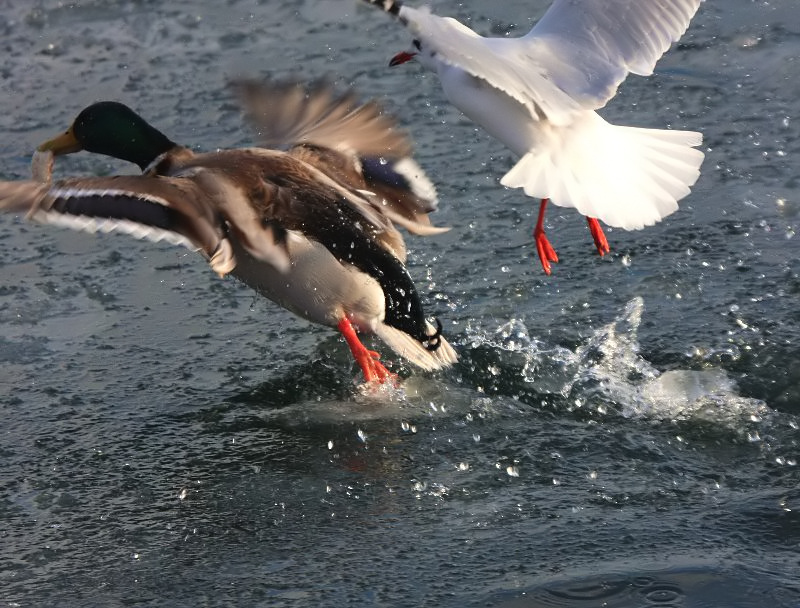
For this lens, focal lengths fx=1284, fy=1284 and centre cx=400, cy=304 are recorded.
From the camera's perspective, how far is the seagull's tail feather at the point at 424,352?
484 cm

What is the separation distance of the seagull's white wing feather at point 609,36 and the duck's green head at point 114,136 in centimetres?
155

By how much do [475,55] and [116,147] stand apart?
1.69 meters

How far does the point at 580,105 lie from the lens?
4.85 metres

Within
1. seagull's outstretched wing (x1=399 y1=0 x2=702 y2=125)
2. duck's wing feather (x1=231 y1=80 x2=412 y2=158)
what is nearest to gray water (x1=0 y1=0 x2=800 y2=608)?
duck's wing feather (x1=231 y1=80 x2=412 y2=158)

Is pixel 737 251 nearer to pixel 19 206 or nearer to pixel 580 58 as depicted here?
pixel 580 58

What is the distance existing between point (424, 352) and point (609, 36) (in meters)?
1.50

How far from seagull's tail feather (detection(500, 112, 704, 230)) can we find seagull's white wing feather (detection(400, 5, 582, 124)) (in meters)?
0.17

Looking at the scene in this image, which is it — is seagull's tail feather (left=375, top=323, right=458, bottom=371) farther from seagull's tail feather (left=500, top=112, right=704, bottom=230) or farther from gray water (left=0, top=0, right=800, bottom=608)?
seagull's tail feather (left=500, top=112, right=704, bottom=230)

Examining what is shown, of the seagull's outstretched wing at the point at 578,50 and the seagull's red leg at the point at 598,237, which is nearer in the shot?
the seagull's outstretched wing at the point at 578,50

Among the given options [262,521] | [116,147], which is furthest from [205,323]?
[262,521]

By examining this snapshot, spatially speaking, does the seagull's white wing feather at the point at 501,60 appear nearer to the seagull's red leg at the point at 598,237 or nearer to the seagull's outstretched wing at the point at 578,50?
the seagull's outstretched wing at the point at 578,50

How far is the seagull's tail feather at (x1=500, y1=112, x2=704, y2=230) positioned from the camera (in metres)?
4.60

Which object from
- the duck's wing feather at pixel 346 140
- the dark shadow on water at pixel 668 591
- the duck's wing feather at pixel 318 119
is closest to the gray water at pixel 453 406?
the dark shadow on water at pixel 668 591

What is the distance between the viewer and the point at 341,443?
171 inches
